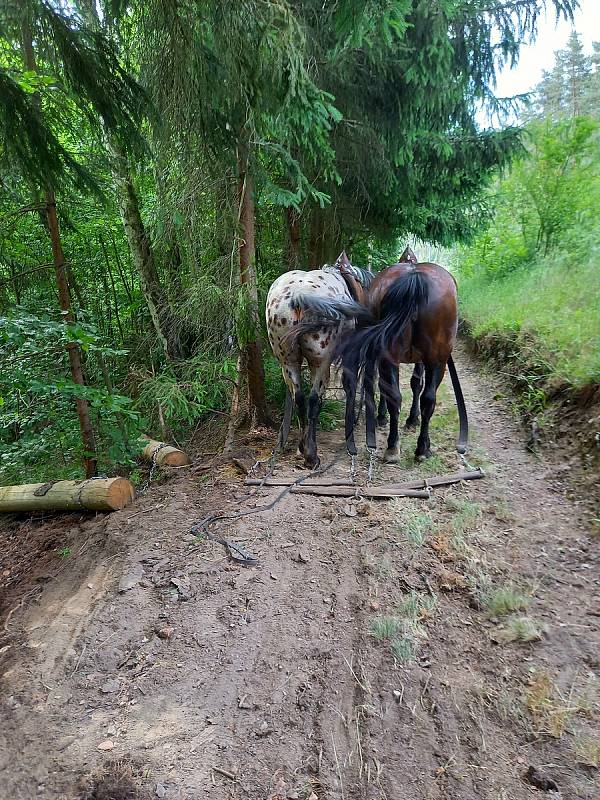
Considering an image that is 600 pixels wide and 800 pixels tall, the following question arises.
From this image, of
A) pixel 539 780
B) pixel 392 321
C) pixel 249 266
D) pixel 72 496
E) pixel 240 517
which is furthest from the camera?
pixel 249 266

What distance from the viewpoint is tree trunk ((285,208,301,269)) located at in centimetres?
657

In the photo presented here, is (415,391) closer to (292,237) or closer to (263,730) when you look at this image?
(292,237)

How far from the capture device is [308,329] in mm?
4383

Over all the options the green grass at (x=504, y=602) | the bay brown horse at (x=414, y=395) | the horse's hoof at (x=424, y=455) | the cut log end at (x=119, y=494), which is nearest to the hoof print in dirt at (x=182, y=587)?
the cut log end at (x=119, y=494)

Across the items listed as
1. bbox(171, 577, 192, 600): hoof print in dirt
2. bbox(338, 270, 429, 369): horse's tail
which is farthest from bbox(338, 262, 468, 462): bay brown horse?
bbox(171, 577, 192, 600): hoof print in dirt

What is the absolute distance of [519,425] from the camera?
5.01 metres

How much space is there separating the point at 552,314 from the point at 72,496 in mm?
6195

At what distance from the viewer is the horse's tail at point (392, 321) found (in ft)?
13.3

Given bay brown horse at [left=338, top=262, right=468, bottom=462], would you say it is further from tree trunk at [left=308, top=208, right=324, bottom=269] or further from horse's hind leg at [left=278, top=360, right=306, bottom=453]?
tree trunk at [left=308, top=208, right=324, bottom=269]

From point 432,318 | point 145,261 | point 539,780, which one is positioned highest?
point 145,261

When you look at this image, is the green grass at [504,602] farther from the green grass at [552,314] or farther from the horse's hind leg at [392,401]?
the green grass at [552,314]

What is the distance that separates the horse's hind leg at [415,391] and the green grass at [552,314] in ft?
4.13

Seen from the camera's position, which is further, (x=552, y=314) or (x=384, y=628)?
(x=552, y=314)

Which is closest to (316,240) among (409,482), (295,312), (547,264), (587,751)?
(295,312)
